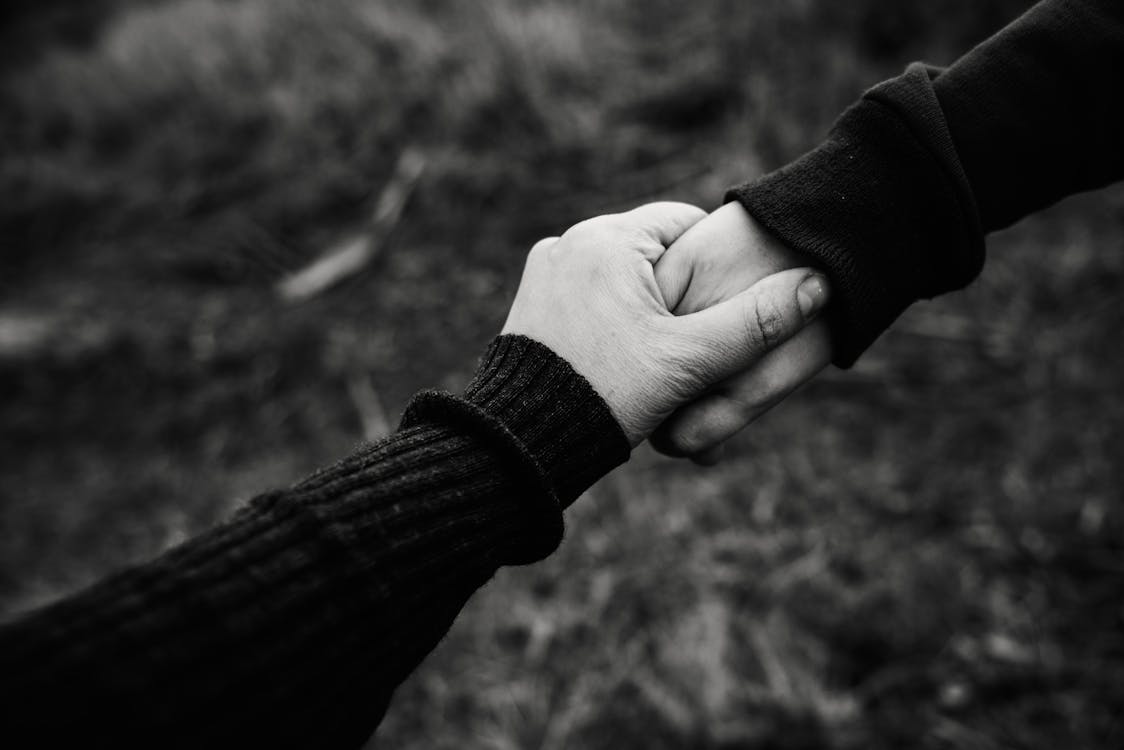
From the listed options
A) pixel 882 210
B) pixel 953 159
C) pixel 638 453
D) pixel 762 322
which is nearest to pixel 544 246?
pixel 762 322

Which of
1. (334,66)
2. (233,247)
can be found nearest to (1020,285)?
(233,247)

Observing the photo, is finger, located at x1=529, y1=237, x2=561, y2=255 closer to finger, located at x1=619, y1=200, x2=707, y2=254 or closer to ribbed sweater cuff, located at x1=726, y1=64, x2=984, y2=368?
finger, located at x1=619, y1=200, x2=707, y2=254

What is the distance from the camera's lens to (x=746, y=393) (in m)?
1.53

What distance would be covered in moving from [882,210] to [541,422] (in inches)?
32.0

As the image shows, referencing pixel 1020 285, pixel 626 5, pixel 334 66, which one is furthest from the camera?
pixel 334 66

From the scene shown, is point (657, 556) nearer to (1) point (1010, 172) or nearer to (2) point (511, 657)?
(2) point (511, 657)

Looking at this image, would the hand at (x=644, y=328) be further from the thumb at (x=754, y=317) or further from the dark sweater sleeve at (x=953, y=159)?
the dark sweater sleeve at (x=953, y=159)

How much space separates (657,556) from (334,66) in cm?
559

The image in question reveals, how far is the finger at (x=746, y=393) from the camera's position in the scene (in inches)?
60.0

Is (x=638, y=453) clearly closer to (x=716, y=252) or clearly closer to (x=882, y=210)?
(x=716, y=252)

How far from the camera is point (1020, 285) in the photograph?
9.89 ft

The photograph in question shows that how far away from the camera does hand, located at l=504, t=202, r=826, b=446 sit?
1.39 m

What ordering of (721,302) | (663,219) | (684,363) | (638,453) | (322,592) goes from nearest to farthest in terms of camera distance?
(322,592)
(684,363)
(721,302)
(663,219)
(638,453)

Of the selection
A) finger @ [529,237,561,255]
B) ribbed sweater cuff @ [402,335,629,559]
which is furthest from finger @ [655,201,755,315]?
ribbed sweater cuff @ [402,335,629,559]
